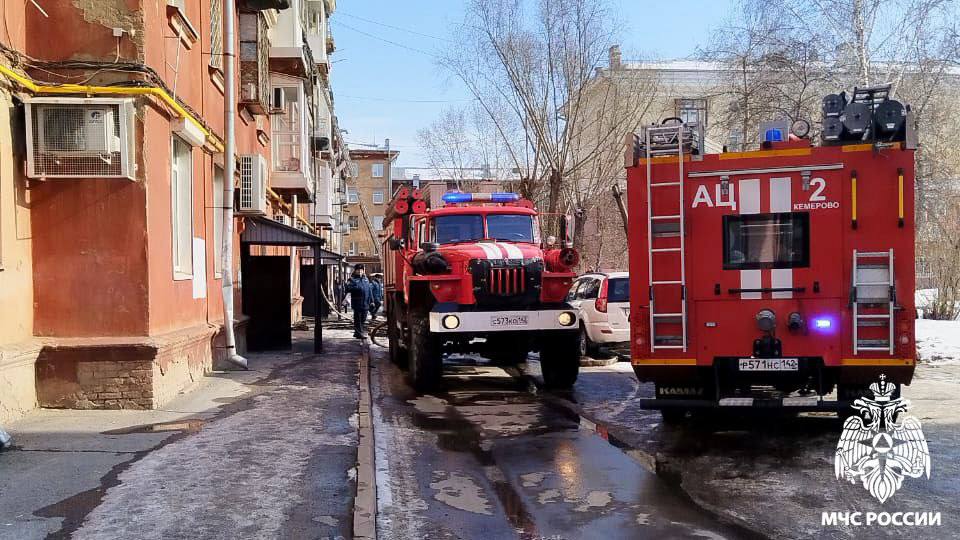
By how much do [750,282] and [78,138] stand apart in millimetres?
6984

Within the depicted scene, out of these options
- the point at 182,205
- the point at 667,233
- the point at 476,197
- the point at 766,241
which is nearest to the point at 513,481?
the point at 667,233

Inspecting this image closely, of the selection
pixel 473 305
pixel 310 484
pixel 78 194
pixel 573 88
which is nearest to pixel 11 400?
pixel 78 194

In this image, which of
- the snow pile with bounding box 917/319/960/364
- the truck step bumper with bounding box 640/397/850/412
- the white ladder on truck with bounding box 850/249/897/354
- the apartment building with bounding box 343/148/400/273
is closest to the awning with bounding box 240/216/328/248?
Answer: the truck step bumper with bounding box 640/397/850/412

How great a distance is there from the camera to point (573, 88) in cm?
2578

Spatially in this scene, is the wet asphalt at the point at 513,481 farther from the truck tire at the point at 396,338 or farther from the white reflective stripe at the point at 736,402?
the truck tire at the point at 396,338

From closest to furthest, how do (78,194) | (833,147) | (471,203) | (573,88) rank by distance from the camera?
(833,147) → (78,194) → (471,203) → (573,88)

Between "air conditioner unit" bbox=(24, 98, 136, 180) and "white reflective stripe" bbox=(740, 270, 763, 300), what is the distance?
6.41 m

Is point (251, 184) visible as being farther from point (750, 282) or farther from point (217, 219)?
point (750, 282)

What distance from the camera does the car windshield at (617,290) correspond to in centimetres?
1497

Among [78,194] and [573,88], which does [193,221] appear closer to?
[78,194]

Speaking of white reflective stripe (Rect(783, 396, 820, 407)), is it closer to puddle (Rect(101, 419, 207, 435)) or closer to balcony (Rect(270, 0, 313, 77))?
puddle (Rect(101, 419, 207, 435))

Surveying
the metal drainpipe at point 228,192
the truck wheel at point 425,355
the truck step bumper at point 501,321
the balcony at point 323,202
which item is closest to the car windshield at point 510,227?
the truck step bumper at point 501,321

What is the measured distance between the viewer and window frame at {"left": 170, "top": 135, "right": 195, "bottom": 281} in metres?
10.3

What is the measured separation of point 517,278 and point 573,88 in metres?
15.9
